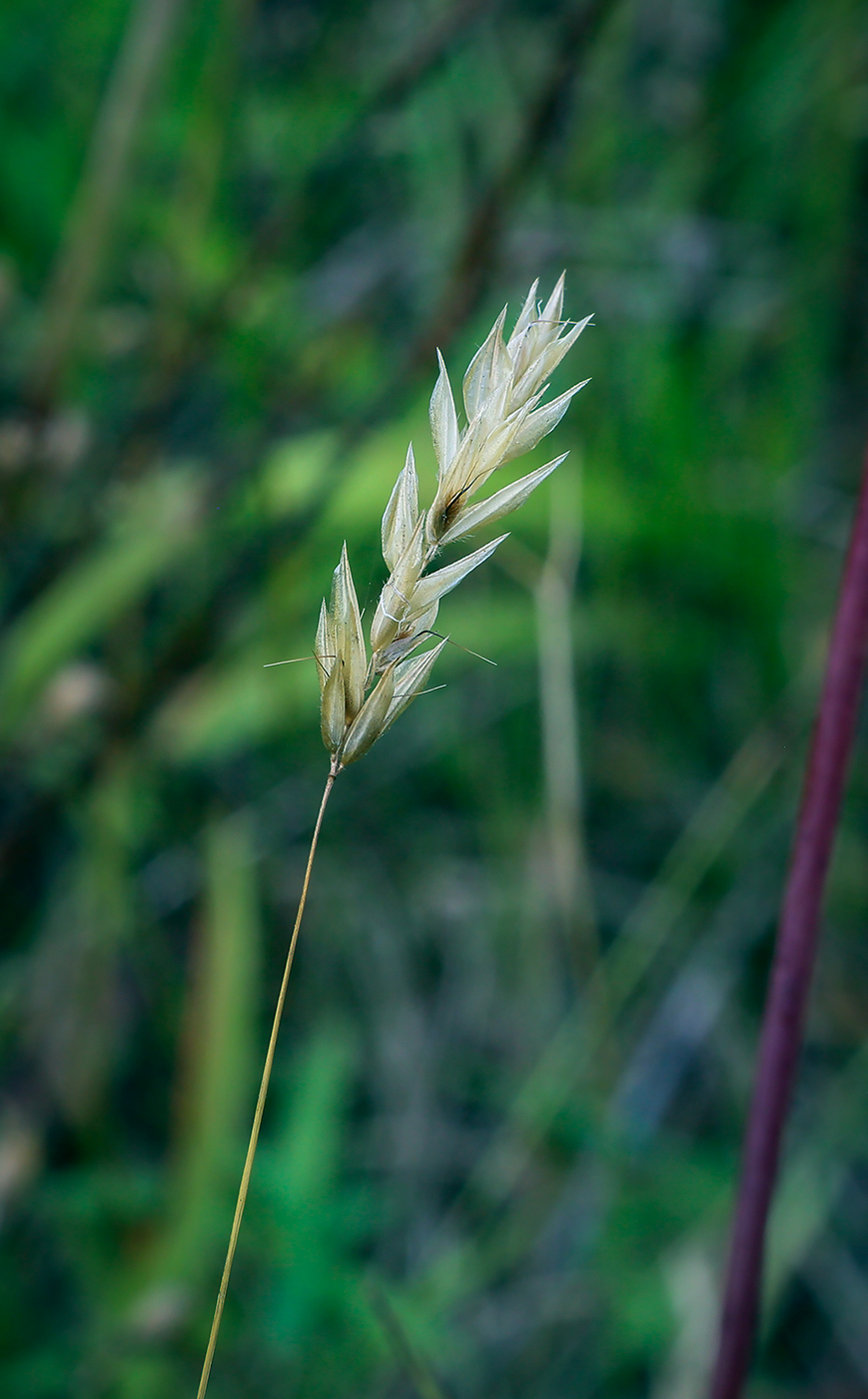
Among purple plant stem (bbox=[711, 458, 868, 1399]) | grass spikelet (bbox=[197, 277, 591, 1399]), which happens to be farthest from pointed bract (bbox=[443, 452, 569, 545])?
purple plant stem (bbox=[711, 458, 868, 1399])

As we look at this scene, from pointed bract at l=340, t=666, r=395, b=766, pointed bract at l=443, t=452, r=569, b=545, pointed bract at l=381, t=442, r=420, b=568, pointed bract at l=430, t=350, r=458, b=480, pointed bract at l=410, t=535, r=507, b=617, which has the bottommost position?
pointed bract at l=340, t=666, r=395, b=766

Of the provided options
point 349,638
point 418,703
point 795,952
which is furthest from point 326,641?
point 418,703

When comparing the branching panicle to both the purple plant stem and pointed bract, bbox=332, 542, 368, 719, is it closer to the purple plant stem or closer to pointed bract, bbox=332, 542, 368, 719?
pointed bract, bbox=332, 542, 368, 719

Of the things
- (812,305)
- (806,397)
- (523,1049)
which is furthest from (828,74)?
(523,1049)

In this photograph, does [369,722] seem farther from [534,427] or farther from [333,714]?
[534,427]

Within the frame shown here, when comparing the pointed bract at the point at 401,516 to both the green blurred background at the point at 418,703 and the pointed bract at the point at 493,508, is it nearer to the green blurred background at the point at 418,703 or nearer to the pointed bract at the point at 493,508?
the pointed bract at the point at 493,508

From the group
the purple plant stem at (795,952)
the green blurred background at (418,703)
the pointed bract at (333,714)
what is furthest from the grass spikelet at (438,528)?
the green blurred background at (418,703)
